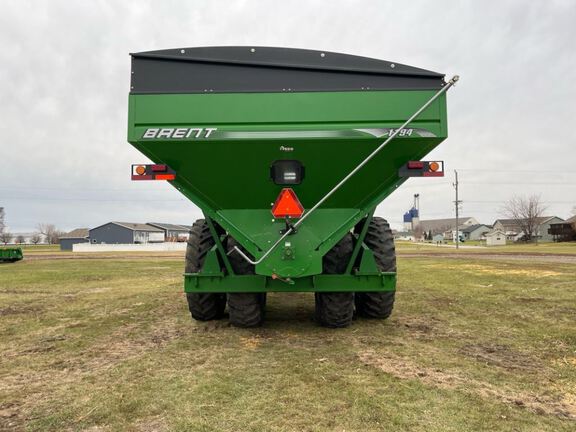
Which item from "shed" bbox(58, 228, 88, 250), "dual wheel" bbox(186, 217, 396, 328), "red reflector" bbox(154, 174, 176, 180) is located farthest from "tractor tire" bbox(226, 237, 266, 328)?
"shed" bbox(58, 228, 88, 250)

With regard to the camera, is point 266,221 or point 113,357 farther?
point 266,221

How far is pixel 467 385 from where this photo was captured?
349cm

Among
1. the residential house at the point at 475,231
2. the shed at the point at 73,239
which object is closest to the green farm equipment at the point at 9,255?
the shed at the point at 73,239

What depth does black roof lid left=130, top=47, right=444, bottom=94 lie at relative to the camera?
4.66 m

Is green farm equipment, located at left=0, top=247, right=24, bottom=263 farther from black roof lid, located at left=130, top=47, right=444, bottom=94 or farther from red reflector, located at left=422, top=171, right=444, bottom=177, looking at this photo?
red reflector, located at left=422, top=171, right=444, bottom=177

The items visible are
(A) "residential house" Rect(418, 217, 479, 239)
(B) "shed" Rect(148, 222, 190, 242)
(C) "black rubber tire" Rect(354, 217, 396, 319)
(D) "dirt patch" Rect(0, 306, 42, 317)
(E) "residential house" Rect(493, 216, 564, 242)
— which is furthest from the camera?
(A) "residential house" Rect(418, 217, 479, 239)

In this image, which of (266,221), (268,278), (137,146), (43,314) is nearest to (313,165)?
(266,221)

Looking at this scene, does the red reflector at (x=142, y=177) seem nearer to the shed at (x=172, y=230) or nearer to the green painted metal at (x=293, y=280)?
the green painted metal at (x=293, y=280)

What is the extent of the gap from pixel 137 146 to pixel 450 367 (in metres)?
4.06

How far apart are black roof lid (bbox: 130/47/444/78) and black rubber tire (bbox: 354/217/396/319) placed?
216 cm

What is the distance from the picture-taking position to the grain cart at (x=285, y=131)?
15.1 feet

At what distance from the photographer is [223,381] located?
361cm

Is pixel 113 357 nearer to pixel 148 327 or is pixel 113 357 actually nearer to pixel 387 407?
pixel 148 327

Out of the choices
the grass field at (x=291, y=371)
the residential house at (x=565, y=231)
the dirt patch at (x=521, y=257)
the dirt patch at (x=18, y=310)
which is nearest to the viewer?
the grass field at (x=291, y=371)
